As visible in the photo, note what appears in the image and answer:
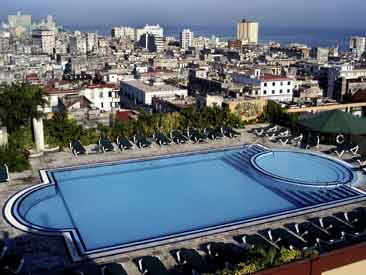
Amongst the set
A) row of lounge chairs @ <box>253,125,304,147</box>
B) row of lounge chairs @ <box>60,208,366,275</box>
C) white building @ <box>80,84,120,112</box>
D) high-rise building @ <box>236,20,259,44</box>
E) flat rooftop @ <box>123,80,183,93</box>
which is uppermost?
high-rise building @ <box>236,20,259,44</box>

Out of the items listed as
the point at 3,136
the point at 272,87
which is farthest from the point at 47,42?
the point at 3,136

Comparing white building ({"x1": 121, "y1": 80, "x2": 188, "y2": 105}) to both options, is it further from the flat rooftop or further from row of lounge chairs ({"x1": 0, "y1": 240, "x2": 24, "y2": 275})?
row of lounge chairs ({"x1": 0, "y1": 240, "x2": 24, "y2": 275})

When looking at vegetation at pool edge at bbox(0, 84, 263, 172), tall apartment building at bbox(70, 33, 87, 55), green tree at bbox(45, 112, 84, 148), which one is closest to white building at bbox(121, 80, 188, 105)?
vegetation at pool edge at bbox(0, 84, 263, 172)

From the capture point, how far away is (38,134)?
19.2 metres

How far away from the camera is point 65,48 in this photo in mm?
133500

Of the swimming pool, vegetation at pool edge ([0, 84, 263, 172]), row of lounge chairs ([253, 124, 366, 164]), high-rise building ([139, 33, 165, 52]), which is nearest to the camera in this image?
the swimming pool

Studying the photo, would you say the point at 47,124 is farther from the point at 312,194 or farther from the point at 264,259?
the point at 264,259

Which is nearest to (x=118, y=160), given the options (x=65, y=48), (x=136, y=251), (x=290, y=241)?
(x=136, y=251)

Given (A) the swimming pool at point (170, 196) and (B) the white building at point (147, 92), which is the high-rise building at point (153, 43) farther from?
(A) the swimming pool at point (170, 196)

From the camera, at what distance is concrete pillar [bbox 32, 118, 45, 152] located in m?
19.2

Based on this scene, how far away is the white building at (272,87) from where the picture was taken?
154 ft

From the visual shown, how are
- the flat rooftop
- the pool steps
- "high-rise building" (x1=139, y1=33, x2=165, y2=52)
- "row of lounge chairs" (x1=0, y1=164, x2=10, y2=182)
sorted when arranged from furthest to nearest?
"high-rise building" (x1=139, y1=33, x2=165, y2=52) < the flat rooftop < "row of lounge chairs" (x1=0, y1=164, x2=10, y2=182) < the pool steps

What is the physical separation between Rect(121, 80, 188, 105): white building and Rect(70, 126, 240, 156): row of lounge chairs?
58.0 ft

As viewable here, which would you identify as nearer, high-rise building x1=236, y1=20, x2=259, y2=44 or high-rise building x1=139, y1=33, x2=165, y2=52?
high-rise building x1=139, y1=33, x2=165, y2=52
